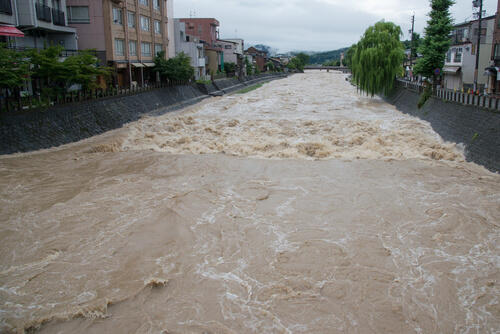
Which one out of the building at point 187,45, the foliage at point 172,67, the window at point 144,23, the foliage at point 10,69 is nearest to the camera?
the foliage at point 10,69

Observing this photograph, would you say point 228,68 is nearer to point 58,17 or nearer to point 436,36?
point 436,36

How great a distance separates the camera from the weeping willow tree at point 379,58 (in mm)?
38531

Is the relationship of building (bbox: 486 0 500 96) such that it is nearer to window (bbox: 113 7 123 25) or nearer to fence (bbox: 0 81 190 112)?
fence (bbox: 0 81 190 112)

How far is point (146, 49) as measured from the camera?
1603 inches

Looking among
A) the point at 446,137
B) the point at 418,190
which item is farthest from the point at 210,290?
the point at 446,137

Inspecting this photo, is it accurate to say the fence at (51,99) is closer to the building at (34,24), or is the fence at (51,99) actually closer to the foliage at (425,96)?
the building at (34,24)

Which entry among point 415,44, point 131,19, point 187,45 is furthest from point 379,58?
point 415,44

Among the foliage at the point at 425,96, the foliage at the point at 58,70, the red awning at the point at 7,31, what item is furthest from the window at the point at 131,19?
the foliage at the point at 425,96

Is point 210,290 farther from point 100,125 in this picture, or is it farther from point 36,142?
point 100,125

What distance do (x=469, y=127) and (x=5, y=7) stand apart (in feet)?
83.7

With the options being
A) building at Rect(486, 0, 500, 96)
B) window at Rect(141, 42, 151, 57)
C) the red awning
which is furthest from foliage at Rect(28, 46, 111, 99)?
building at Rect(486, 0, 500, 96)

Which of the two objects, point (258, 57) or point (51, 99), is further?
point (258, 57)

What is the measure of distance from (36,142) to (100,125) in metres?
5.51

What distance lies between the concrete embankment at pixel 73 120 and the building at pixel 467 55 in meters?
27.9
